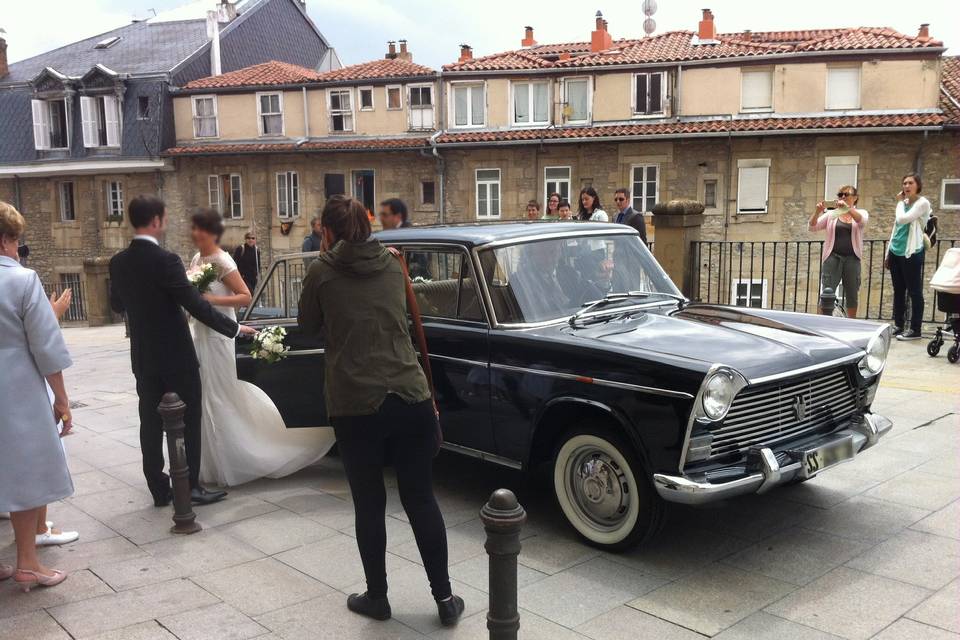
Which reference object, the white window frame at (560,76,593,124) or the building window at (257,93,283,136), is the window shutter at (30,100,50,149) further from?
the white window frame at (560,76,593,124)

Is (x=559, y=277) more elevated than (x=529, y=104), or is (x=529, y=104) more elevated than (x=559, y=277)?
(x=529, y=104)

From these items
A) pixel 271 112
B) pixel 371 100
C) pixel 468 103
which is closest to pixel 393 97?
pixel 371 100

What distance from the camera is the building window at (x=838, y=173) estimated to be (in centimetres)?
2894

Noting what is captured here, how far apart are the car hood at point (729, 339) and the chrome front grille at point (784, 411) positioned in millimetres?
130

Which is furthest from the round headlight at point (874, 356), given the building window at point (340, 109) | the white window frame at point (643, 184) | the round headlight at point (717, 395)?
the building window at point (340, 109)

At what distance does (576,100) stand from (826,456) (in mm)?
29048

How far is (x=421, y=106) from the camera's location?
33.8 metres

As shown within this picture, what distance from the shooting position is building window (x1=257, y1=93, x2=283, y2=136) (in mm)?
35688

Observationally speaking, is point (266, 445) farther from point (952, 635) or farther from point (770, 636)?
point (952, 635)

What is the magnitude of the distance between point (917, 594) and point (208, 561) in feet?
12.7

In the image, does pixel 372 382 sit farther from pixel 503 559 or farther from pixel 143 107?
pixel 143 107

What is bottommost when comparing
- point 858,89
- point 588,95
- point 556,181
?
point 556,181

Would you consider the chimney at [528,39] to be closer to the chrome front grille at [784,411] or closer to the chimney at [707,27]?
the chimney at [707,27]

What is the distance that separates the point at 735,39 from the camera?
3428cm
